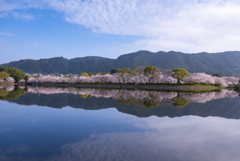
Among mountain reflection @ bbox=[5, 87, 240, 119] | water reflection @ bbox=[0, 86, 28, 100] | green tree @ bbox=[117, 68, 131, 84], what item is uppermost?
green tree @ bbox=[117, 68, 131, 84]

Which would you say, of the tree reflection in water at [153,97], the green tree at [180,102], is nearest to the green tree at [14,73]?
the tree reflection in water at [153,97]

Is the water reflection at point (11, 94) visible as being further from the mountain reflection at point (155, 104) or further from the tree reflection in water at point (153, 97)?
the tree reflection in water at point (153, 97)

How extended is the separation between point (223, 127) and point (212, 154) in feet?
20.8

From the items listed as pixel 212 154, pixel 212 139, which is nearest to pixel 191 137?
pixel 212 139

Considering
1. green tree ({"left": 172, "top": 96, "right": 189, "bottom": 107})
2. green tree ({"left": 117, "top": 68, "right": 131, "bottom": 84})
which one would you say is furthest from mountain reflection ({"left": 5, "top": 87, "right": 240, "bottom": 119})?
green tree ({"left": 117, "top": 68, "right": 131, "bottom": 84})

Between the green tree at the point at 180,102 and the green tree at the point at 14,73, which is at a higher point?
the green tree at the point at 14,73

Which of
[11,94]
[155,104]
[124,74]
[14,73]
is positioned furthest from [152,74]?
[14,73]

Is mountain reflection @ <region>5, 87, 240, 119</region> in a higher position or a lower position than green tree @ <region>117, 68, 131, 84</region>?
lower

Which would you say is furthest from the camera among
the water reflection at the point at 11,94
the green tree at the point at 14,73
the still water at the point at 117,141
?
the green tree at the point at 14,73

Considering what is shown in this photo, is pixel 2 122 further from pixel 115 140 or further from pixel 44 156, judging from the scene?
pixel 115 140

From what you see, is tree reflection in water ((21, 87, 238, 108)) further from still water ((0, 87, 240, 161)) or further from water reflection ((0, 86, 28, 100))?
water reflection ((0, 86, 28, 100))

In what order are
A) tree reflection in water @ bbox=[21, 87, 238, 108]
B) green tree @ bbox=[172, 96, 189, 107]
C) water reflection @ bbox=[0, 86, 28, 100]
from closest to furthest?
green tree @ bbox=[172, 96, 189, 107]
tree reflection in water @ bbox=[21, 87, 238, 108]
water reflection @ bbox=[0, 86, 28, 100]

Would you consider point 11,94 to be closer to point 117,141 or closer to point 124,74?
point 117,141

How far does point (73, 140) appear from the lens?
32.0ft
